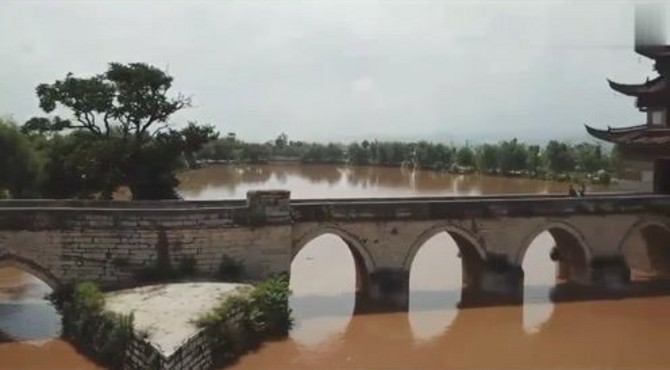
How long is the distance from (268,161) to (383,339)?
252 ft

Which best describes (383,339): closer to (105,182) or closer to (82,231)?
(82,231)

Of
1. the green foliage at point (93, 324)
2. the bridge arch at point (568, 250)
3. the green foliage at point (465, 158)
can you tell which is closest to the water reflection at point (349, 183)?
the green foliage at point (465, 158)

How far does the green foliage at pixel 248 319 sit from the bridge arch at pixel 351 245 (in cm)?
133

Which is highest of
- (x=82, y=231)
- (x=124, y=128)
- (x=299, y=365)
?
(x=124, y=128)

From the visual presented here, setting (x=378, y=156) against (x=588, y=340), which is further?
(x=378, y=156)

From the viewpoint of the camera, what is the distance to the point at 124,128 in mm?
26906

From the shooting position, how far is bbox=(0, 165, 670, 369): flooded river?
14.5 m

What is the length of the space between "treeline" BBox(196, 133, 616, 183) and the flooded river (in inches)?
983

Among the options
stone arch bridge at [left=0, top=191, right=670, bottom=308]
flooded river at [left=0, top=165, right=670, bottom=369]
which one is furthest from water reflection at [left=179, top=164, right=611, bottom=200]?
stone arch bridge at [left=0, top=191, right=670, bottom=308]

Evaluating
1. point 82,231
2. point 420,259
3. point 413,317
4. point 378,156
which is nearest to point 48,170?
point 82,231

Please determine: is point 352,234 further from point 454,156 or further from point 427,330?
point 454,156

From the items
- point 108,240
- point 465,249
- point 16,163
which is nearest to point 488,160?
point 465,249

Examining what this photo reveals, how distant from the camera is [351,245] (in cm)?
1834

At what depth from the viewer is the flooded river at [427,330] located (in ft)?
47.5
